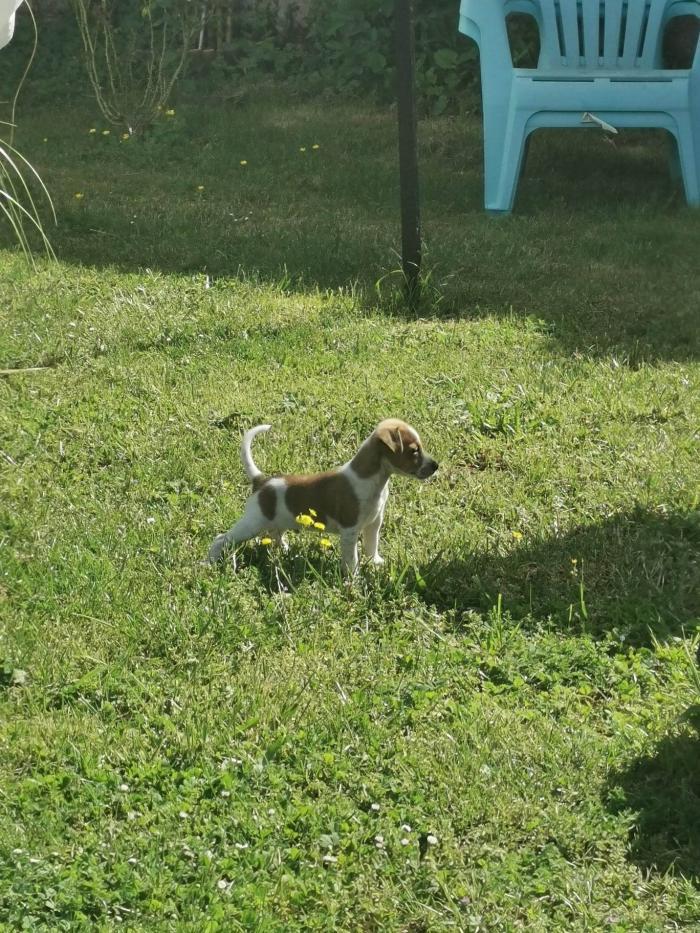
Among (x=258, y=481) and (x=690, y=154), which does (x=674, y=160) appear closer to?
(x=690, y=154)

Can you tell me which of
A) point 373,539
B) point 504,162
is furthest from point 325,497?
point 504,162

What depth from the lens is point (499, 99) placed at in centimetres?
882

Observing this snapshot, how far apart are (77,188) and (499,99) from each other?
10.2 ft

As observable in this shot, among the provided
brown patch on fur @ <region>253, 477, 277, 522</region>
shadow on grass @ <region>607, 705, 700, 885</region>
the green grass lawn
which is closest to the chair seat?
the green grass lawn

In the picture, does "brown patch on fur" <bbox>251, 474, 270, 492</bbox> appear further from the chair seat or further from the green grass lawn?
the chair seat

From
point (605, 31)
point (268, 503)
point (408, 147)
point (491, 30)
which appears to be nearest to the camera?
point (268, 503)

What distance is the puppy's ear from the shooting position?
4.17 meters

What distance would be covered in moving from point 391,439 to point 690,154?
5.34 m

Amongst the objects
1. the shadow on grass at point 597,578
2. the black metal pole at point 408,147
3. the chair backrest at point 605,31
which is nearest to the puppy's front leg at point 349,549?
the shadow on grass at point 597,578

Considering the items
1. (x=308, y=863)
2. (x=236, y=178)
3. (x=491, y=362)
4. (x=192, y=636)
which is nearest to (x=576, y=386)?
(x=491, y=362)

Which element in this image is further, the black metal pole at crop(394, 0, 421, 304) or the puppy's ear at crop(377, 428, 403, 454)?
the black metal pole at crop(394, 0, 421, 304)

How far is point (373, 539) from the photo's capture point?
4387 mm

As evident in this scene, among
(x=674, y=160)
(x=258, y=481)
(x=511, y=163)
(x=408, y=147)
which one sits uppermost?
(x=408, y=147)

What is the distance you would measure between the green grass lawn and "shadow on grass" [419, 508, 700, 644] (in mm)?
11
